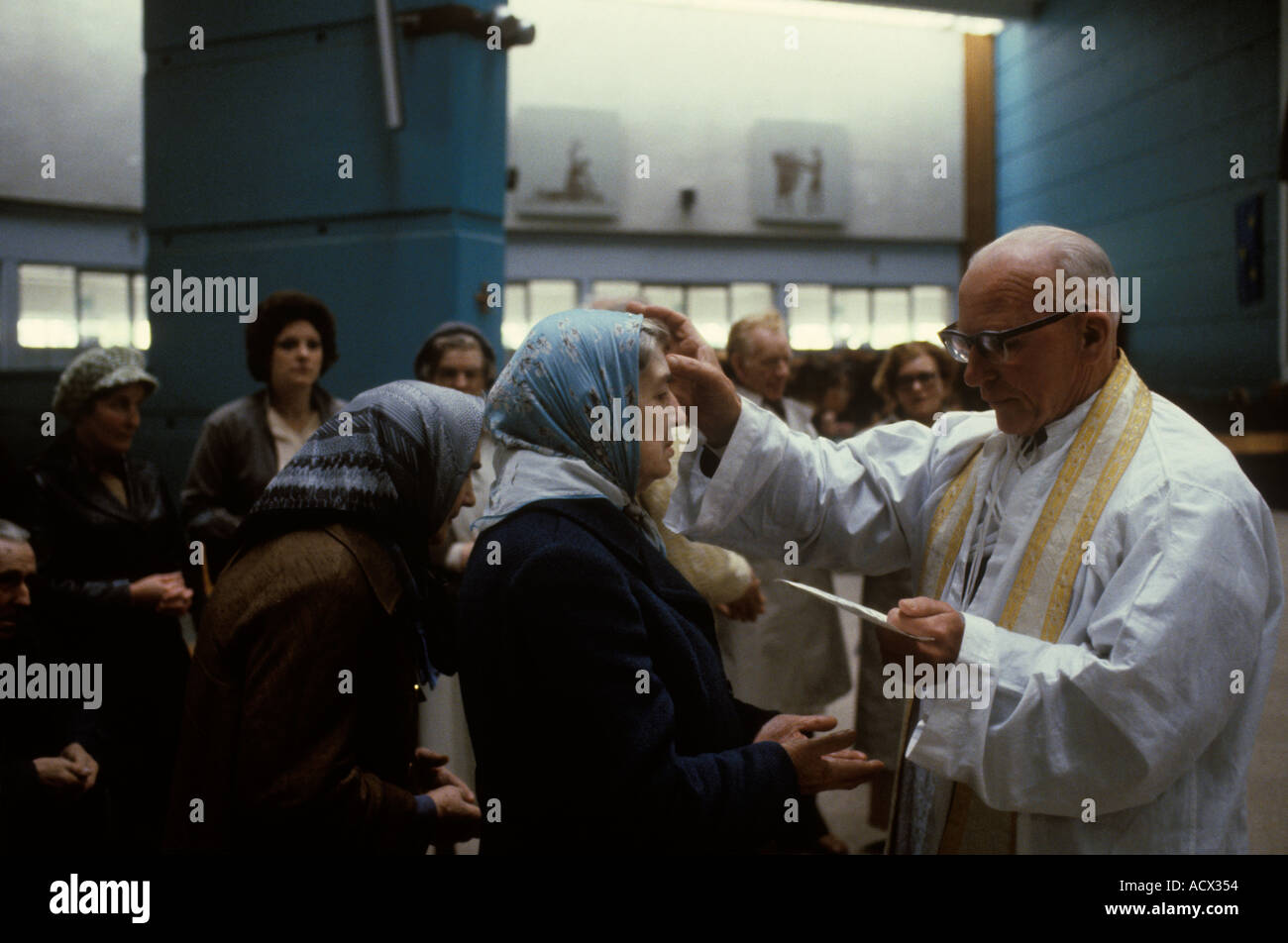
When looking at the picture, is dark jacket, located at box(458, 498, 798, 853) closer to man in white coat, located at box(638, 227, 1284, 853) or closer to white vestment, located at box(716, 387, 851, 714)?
man in white coat, located at box(638, 227, 1284, 853)

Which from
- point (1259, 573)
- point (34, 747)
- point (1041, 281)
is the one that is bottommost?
point (34, 747)

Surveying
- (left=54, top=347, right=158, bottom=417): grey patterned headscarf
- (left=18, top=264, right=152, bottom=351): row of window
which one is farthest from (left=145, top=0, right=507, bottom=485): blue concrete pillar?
(left=18, top=264, right=152, bottom=351): row of window

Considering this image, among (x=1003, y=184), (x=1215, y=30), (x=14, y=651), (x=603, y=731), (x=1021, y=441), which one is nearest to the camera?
(x=603, y=731)

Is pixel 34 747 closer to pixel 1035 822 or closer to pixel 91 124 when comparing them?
pixel 1035 822

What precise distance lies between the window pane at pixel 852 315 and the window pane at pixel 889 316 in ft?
0.30

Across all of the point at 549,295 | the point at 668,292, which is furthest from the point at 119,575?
the point at 668,292

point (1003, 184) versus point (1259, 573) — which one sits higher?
point (1003, 184)

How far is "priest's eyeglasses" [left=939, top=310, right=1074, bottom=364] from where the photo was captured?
5.37 feet

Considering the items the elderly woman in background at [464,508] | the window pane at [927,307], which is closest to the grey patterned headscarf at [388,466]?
the elderly woman in background at [464,508]

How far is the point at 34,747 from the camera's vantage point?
2.23 m

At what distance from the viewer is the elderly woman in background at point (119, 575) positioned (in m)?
2.77
